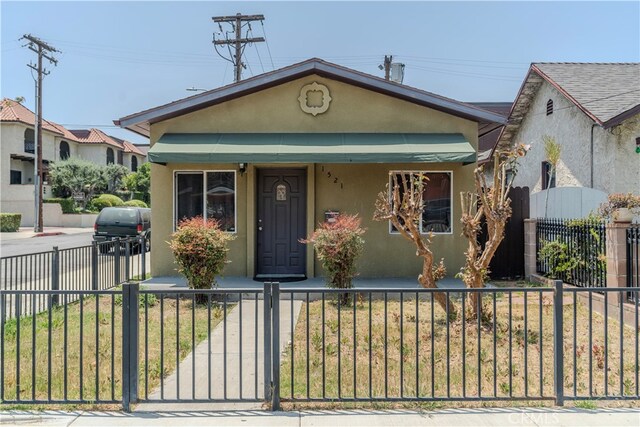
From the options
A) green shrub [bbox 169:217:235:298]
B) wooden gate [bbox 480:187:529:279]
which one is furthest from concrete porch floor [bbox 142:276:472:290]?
green shrub [bbox 169:217:235:298]

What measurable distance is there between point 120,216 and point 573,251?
47.4 feet

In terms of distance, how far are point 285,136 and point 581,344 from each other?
6.93m

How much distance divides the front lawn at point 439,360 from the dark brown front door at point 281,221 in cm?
357

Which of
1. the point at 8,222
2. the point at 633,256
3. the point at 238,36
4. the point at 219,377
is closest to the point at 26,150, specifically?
the point at 8,222

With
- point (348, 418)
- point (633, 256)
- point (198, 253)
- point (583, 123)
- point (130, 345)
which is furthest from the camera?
point (583, 123)

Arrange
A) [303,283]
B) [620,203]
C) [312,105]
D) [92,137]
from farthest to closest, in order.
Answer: [92,137]
[312,105]
[303,283]
[620,203]

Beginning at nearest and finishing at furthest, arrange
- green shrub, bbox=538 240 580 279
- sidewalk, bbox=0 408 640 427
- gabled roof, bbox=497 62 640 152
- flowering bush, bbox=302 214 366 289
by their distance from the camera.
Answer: sidewalk, bbox=0 408 640 427
flowering bush, bbox=302 214 366 289
green shrub, bbox=538 240 580 279
gabled roof, bbox=497 62 640 152

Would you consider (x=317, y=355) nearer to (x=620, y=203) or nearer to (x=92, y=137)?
(x=620, y=203)

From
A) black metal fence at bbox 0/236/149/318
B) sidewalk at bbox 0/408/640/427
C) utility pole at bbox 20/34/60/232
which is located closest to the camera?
sidewalk at bbox 0/408/640/427

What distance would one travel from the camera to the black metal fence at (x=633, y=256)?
7.17 metres

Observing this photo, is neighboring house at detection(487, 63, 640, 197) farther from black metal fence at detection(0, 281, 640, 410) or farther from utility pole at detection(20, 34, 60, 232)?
utility pole at detection(20, 34, 60, 232)

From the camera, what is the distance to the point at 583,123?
1449 centimetres

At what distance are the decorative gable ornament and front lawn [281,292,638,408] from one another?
494cm

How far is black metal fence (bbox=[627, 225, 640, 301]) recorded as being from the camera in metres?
7.17
